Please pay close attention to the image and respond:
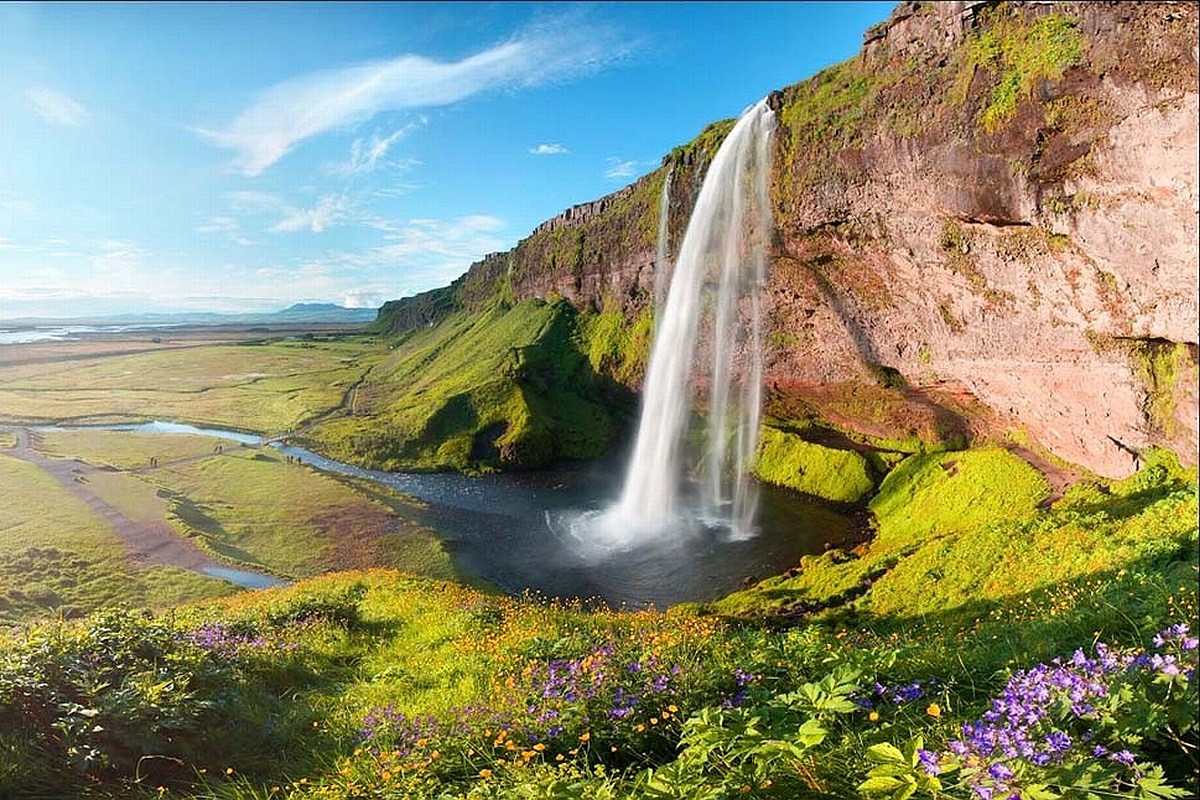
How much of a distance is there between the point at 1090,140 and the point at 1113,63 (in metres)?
1.70

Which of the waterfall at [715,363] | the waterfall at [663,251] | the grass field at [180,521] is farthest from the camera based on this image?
the waterfall at [663,251]

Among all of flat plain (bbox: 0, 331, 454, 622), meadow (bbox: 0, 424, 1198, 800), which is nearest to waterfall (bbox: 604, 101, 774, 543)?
flat plain (bbox: 0, 331, 454, 622)

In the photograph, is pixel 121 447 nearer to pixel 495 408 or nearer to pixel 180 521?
pixel 180 521

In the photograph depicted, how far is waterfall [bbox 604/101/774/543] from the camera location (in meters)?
26.5

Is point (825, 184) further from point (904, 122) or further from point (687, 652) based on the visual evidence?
point (687, 652)

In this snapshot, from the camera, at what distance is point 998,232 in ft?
60.0

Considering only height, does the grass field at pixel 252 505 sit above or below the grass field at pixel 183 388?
below

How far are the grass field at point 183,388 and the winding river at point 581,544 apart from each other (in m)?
0.82

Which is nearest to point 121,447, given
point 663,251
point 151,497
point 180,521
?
point 151,497

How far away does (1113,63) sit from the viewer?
1387cm

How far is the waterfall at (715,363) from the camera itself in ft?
86.8

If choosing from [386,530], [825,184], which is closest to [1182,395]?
[825,184]

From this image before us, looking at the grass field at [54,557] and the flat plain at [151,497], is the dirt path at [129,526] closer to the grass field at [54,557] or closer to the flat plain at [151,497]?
the flat plain at [151,497]

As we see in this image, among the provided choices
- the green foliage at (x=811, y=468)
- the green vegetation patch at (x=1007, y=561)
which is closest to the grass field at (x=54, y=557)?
the green vegetation patch at (x=1007, y=561)
